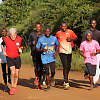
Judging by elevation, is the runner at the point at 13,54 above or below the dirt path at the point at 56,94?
above

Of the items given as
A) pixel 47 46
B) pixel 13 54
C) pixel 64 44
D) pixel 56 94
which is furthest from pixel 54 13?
pixel 56 94

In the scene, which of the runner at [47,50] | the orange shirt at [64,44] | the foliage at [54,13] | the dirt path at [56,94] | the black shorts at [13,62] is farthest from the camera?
the foliage at [54,13]

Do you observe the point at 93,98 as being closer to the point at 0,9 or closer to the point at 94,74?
the point at 94,74

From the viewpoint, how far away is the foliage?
619 inches

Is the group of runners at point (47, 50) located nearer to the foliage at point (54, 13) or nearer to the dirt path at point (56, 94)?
the dirt path at point (56, 94)

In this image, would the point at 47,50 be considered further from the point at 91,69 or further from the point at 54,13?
the point at 54,13

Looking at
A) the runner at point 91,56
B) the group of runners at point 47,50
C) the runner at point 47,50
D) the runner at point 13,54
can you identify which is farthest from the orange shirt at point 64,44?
the runner at point 13,54

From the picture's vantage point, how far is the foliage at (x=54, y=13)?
1571cm

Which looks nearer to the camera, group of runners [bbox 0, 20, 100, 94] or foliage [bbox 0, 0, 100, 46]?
group of runners [bbox 0, 20, 100, 94]

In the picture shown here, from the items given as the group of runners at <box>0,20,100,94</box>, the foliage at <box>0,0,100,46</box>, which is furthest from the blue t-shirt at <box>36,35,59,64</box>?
the foliage at <box>0,0,100,46</box>

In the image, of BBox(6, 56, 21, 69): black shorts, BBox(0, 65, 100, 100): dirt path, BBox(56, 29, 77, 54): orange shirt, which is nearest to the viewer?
BBox(0, 65, 100, 100): dirt path

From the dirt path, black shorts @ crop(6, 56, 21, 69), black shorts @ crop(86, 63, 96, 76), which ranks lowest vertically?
the dirt path

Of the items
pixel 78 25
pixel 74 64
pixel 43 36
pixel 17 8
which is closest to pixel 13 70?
pixel 43 36

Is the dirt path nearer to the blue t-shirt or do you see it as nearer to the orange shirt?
the blue t-shirt
